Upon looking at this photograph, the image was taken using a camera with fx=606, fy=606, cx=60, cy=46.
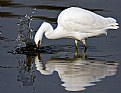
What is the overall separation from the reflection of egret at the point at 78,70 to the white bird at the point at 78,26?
1.01m

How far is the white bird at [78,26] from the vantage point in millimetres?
15492

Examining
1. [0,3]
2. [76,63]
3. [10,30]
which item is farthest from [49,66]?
[0,3]

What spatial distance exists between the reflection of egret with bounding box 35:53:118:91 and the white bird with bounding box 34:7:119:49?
1007 mm

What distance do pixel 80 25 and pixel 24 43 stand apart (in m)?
1.61

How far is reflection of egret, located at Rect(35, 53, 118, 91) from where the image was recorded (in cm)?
1280

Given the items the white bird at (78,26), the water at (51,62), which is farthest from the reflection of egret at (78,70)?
the white bird at (78,26)

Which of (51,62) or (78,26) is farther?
(78,26)

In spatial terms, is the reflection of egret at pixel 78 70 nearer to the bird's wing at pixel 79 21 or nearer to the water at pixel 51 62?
the water at pixel 51 62

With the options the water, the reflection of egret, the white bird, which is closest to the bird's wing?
the white bird

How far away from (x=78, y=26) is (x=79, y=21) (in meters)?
0.14

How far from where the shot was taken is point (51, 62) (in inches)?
571

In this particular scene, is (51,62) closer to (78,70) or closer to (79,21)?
(78,70)

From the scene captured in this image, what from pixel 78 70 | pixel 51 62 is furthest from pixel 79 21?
pixel 78 70

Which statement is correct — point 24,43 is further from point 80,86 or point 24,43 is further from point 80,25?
point 80,86
